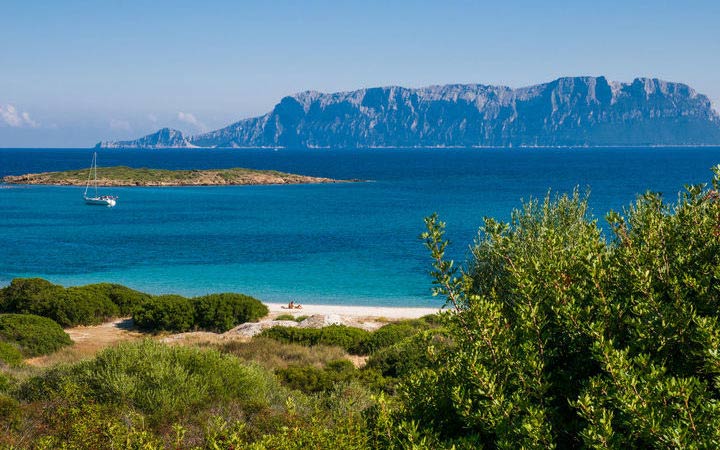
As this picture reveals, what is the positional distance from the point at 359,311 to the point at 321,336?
14.9 metres

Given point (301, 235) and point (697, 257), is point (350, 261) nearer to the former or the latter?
point (301, 235)

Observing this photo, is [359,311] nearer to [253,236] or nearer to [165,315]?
[165,315]

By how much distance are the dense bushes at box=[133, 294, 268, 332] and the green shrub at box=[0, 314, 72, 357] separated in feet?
17.5

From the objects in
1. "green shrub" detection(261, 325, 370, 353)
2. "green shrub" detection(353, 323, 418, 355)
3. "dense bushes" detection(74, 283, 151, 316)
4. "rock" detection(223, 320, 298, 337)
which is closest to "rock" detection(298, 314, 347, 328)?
"rock" detection(223, 320, 298, 337)

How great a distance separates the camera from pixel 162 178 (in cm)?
15850

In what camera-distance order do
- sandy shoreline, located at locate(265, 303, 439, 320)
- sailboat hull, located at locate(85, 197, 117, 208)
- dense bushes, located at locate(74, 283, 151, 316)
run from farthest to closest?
sailboat hull, located at locate(85, 197, 117, 208), sandy shoreline, located at locate(265, 303, 439, 320), dense bushes, located at locate(74, 283, 151, 316)

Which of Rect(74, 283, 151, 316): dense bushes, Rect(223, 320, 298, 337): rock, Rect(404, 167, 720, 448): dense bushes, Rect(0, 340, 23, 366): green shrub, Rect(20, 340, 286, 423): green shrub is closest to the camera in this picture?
Rect(404, 167, 720, 448): dense bushes

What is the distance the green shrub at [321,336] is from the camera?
28703 millimetres

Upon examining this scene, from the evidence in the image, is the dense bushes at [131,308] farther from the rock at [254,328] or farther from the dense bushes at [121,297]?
the rock at [254,328]

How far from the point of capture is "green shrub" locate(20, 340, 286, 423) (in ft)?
45.7

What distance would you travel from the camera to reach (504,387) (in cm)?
679

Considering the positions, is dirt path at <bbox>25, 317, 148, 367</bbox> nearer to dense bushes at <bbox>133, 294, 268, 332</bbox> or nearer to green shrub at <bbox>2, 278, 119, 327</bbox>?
green shrub at <bbox>2, 278, 119, 327</bbox>

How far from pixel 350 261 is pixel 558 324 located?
5641cm

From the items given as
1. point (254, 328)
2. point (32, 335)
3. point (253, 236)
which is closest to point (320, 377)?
point (254, 328)
